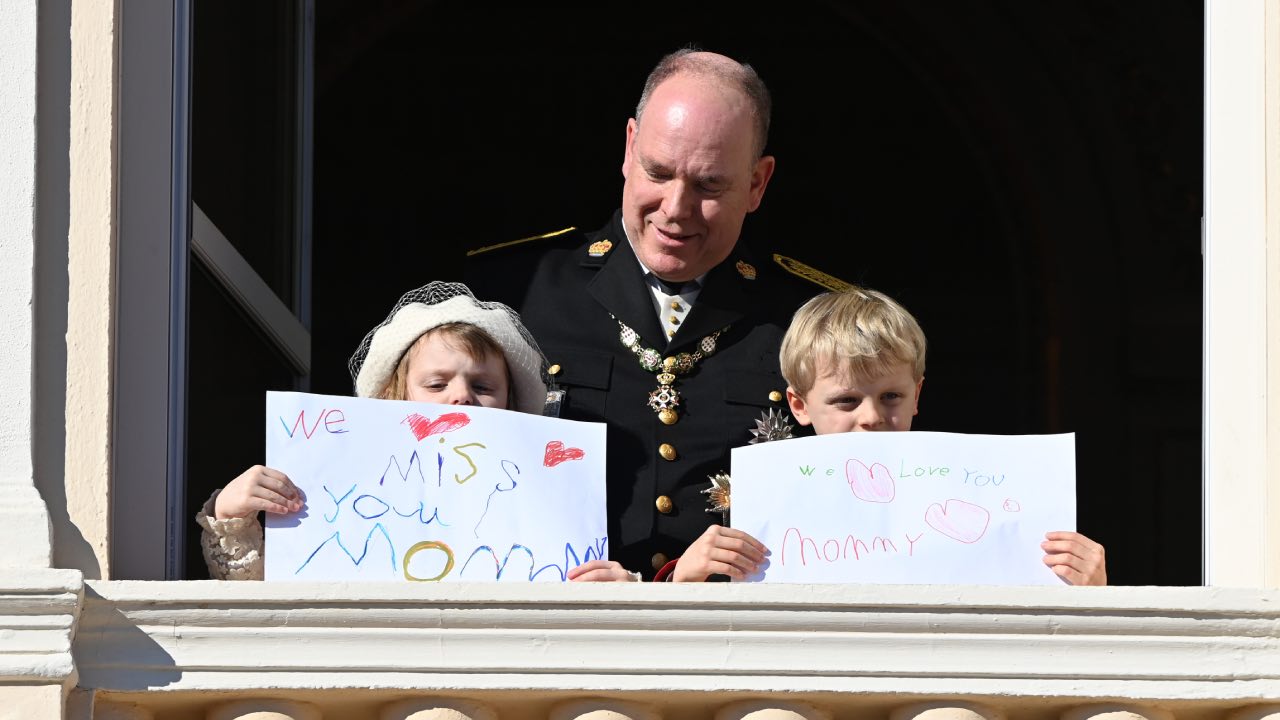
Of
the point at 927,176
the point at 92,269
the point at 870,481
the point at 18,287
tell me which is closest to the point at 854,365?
the point at 870,481

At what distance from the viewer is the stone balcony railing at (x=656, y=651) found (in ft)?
12.3

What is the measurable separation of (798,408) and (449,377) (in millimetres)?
603

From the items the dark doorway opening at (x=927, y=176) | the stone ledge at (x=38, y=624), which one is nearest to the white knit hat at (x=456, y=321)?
the stone ledge at (x=38, y=624)

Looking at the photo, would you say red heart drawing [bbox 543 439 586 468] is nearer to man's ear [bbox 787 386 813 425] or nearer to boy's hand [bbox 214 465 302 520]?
boy's hand [bbox 214 465 302 520]

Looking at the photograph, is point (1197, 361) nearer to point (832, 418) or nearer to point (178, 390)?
point (832, 418)

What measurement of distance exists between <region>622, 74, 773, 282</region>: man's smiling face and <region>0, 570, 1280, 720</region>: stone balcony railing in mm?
997

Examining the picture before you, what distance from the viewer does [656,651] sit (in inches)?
148

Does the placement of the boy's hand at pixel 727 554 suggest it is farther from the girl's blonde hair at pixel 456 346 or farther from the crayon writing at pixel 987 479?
the girl's blonde hair at pixel 456 346

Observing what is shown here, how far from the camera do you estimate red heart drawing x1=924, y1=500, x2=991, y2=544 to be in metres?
3.88

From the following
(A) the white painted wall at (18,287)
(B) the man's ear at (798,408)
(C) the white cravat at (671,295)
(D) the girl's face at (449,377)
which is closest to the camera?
(A) the white painted wall at (18,287)

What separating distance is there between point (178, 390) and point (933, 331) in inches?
188

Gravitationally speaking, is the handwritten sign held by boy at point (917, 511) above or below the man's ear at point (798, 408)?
below

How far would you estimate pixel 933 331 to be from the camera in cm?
845

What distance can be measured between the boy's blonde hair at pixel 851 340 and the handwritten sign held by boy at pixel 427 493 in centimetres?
49
